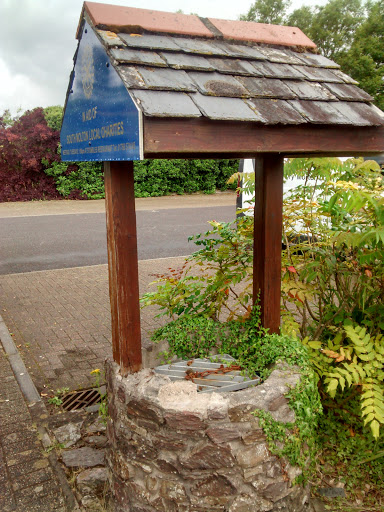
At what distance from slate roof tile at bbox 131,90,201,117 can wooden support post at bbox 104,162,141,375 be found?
1.88 ft

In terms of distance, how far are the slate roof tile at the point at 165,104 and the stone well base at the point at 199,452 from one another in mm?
1409

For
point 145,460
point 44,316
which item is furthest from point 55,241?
point 145,460

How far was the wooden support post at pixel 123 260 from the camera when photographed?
2.51 metres

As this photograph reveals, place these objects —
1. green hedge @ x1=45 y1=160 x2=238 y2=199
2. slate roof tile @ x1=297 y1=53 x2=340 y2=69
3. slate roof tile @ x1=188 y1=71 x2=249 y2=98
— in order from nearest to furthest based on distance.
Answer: slate roof tile @ x1=188 y1=71 x2=249 y2=98 < slate roof tile @ x1=297 y1=53 x2=340 y2=69 < green hedge @ x1=45 y1=160 x2=238 y2=199

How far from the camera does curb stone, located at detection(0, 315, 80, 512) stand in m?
2.90

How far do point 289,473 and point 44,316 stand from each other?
14.2 feet

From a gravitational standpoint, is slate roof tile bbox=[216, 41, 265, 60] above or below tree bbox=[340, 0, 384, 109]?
below

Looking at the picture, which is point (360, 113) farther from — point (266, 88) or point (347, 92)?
point (266, 88)

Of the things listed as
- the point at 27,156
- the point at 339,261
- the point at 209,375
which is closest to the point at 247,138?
the point at 339,261

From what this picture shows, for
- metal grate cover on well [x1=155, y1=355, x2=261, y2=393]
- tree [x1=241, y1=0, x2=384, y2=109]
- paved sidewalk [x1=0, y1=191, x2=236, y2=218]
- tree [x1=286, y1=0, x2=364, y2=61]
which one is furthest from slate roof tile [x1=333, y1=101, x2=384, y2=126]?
tree [x1=286, y1=0, x2=364, y2=61]

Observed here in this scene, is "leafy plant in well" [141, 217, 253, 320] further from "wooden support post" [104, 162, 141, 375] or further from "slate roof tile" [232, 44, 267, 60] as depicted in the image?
"slate roof tile" [232, 44, 267, 60]

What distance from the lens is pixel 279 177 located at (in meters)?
2.83

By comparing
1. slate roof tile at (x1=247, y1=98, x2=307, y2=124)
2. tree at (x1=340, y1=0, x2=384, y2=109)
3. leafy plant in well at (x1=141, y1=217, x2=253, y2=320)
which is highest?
tree at (x1=340, y1=0, x2=384, y2=109)

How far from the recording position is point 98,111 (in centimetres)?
241
